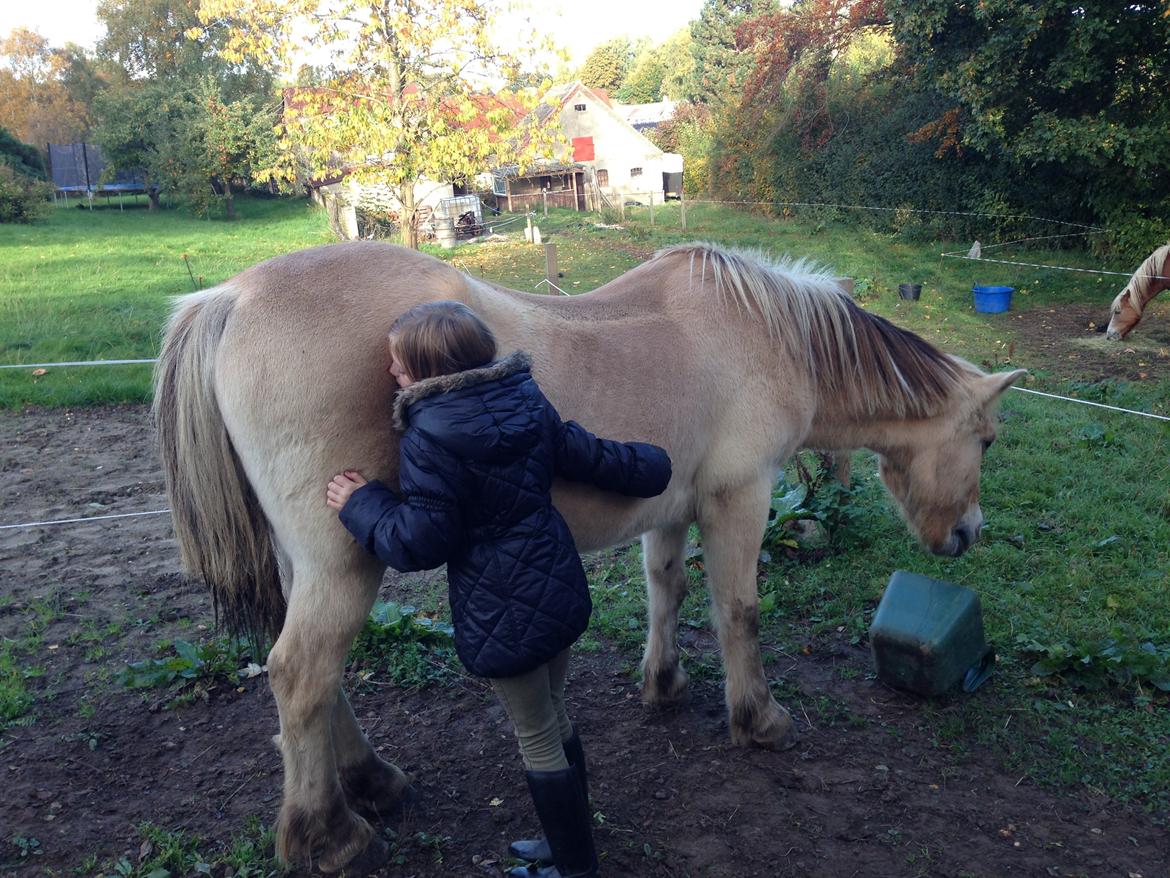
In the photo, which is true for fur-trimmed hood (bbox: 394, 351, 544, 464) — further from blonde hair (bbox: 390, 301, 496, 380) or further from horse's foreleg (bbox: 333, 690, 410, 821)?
horse's foreleg (bbox: 333, 690, 410, 821)

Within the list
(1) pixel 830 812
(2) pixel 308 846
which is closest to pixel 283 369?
(2) pixel 308 846

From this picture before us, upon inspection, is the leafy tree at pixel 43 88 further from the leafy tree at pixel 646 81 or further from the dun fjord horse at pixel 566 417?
the dun fjord horse at pixel 566 417

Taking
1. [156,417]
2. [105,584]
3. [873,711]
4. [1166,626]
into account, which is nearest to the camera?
[156,417]

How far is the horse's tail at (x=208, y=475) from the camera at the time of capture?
104 inches

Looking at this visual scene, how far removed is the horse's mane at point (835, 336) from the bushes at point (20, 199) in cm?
3109

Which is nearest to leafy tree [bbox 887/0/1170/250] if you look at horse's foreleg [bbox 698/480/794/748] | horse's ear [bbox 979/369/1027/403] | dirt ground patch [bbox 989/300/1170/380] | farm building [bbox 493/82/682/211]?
dirt ground patch [bbox 989/300/1170/380]

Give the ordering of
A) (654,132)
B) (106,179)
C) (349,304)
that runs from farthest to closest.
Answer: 1. (654,132)
2. (106,179)
3. (349,304)

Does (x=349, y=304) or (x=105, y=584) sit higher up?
(x=349, y=304)

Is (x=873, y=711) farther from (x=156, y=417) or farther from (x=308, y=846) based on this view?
(x=156, y=417)

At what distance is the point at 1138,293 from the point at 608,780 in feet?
33.9

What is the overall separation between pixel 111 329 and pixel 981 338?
1126 cm

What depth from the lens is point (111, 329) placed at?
10633 mm

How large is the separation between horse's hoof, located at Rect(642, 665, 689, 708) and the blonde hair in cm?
203

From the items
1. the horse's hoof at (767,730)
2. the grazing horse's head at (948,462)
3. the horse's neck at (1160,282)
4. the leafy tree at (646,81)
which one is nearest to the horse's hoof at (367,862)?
the horse's hoof at (767,730)
